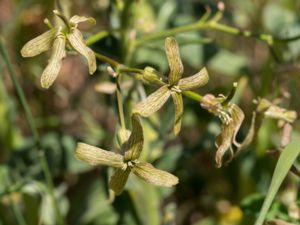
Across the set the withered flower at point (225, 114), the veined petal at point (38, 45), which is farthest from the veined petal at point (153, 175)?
the veined petal at point (38, 45)

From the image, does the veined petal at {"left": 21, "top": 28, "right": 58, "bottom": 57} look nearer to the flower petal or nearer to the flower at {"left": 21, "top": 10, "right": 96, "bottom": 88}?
the flower at {"left": 21, "top": 10, "right": 96, "bottom": 88}

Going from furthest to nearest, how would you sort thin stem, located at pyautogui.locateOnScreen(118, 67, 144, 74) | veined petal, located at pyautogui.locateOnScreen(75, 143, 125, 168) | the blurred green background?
the blurred green background → thin stem, located at pyautogui.locateOnScreen(118, 67, 144, 74) → veined petal, located at pyautogui.locateOnScreen(75, 143, 125, 168)

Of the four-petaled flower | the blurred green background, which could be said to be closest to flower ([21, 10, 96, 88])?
the four-petaled flower

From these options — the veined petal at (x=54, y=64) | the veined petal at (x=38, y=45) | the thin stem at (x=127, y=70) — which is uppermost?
the veined petal at (x=38, y=45)

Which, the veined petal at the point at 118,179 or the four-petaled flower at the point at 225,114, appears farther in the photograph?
the four-petaled flower at the point at 225,114

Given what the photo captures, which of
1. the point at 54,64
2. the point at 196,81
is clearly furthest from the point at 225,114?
the point at 54,64

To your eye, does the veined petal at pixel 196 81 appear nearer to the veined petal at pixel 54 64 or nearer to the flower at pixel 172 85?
the flower at pixel 172 85

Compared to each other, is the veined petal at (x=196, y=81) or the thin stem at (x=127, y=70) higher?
the thin stem at (x=127, y=70)
